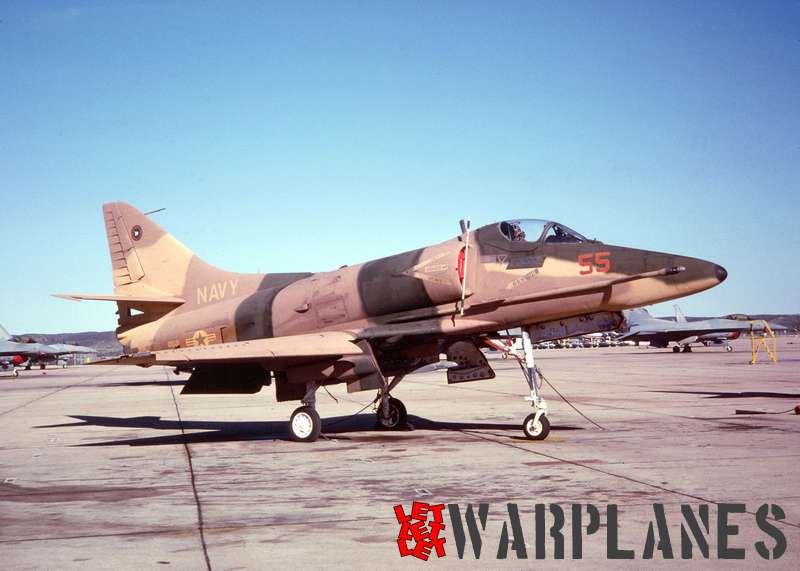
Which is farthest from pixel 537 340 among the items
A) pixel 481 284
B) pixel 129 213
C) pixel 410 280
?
pixel 129 213

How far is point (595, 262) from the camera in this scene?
13.1 m

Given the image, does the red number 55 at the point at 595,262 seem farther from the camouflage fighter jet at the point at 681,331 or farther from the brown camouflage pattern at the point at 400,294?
the camouflage fighter jet at the point at 681,331

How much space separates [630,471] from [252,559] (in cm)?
564

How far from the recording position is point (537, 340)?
1447 cm

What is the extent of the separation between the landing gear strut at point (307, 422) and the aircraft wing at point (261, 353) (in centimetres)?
73

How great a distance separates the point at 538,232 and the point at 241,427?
28.3 ft

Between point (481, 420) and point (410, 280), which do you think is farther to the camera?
point (481, 420)

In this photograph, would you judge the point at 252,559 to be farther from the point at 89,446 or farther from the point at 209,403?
the point at 209,403

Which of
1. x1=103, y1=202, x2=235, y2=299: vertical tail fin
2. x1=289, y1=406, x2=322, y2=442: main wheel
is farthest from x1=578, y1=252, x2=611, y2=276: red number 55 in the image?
x1=103, y1=202, x2=235, y2=299: vertical tail fin

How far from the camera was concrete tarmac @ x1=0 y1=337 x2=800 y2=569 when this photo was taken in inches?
260

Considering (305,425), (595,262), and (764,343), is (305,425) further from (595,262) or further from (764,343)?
(764,343)

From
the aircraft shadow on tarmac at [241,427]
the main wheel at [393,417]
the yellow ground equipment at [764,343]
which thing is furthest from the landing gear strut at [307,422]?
the yellow ground equipment at [764,343]

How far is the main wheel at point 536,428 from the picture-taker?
538 inches

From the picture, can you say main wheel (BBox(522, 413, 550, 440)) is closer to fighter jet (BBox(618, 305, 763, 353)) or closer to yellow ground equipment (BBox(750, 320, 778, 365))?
yellow ground equipment (BBox(750, 320, 778, 365))
